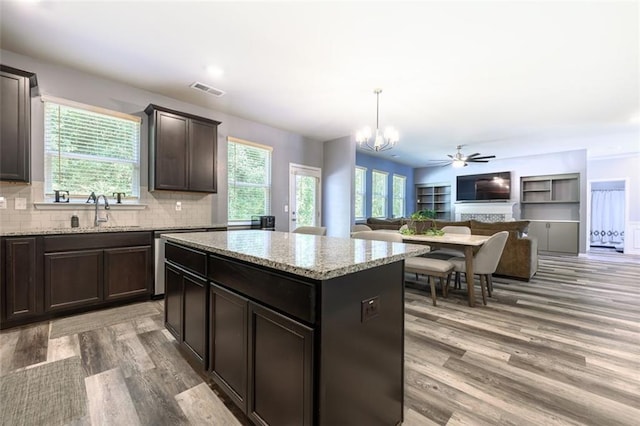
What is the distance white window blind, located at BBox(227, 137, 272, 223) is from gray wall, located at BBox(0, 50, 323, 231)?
13cm

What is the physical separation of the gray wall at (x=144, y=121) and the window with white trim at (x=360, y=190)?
6.69 feet

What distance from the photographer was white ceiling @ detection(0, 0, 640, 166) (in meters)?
2.26

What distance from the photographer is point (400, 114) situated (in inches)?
183

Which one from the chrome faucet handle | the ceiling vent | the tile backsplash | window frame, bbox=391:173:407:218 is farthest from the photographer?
window frame, bbox=391:173:407:218

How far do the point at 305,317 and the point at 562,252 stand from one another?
8924 millimetres

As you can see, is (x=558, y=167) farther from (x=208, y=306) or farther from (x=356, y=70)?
(x=208, y=306)

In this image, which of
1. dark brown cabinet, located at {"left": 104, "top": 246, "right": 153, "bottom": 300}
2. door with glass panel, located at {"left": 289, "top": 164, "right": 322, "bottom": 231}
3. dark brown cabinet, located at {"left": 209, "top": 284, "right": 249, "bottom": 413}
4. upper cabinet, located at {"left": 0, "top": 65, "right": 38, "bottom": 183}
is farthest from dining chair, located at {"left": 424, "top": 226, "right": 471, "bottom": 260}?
upper cabinet, located at {"left": 0, "top": 65, "right": 38, "bottom": 183}

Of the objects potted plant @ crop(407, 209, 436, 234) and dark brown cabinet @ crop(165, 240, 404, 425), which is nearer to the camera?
dark brown cabinet @ crop(165, 240, 404, 425)

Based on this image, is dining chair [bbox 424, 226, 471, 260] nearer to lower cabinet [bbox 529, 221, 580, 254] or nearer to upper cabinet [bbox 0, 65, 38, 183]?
lower cabinet [bbox 529, 221, 580, 254]

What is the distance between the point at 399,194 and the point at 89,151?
8234 mm

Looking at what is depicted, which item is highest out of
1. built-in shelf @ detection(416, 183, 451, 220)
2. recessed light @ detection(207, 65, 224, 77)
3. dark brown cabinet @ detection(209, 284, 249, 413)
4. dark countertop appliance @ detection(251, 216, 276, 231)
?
recessed light @ detection(207, 65, 224, 77)

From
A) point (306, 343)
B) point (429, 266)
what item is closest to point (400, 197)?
point (429, 266)

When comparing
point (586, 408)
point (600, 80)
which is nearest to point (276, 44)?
point (586, 408)

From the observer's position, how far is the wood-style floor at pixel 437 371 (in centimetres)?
152
